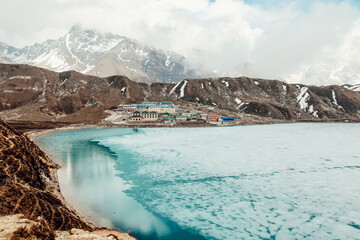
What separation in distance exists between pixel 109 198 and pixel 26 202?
1100 cm

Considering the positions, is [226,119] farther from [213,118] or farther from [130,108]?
[130,108]

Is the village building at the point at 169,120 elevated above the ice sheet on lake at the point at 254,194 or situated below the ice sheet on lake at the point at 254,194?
above

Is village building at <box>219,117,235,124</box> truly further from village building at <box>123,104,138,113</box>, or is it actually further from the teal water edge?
the teal water edge

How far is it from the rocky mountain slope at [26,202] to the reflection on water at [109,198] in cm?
260

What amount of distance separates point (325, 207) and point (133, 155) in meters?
43.3

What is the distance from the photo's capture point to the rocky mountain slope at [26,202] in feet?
49.5

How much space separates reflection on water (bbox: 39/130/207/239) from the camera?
23202 mm

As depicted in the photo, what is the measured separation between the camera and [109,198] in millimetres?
30906

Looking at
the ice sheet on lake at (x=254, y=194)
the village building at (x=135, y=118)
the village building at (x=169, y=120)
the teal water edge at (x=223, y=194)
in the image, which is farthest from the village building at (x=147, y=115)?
the ice sheet on lake at (x=254, y=194)

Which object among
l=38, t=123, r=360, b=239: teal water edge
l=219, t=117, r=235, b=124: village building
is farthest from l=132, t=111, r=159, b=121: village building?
l=38, t=123, r=360, b=239: teal water edge

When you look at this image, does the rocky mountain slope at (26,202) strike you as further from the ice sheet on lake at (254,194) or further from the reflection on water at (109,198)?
the ice sheet on lake at (254,194)

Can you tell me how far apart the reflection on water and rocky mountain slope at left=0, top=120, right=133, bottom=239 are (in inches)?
102

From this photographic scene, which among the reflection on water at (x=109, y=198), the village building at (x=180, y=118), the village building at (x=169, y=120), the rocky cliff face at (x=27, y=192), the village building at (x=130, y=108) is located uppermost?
the village building at (x=130, y=108)

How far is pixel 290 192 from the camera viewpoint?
104 feet
